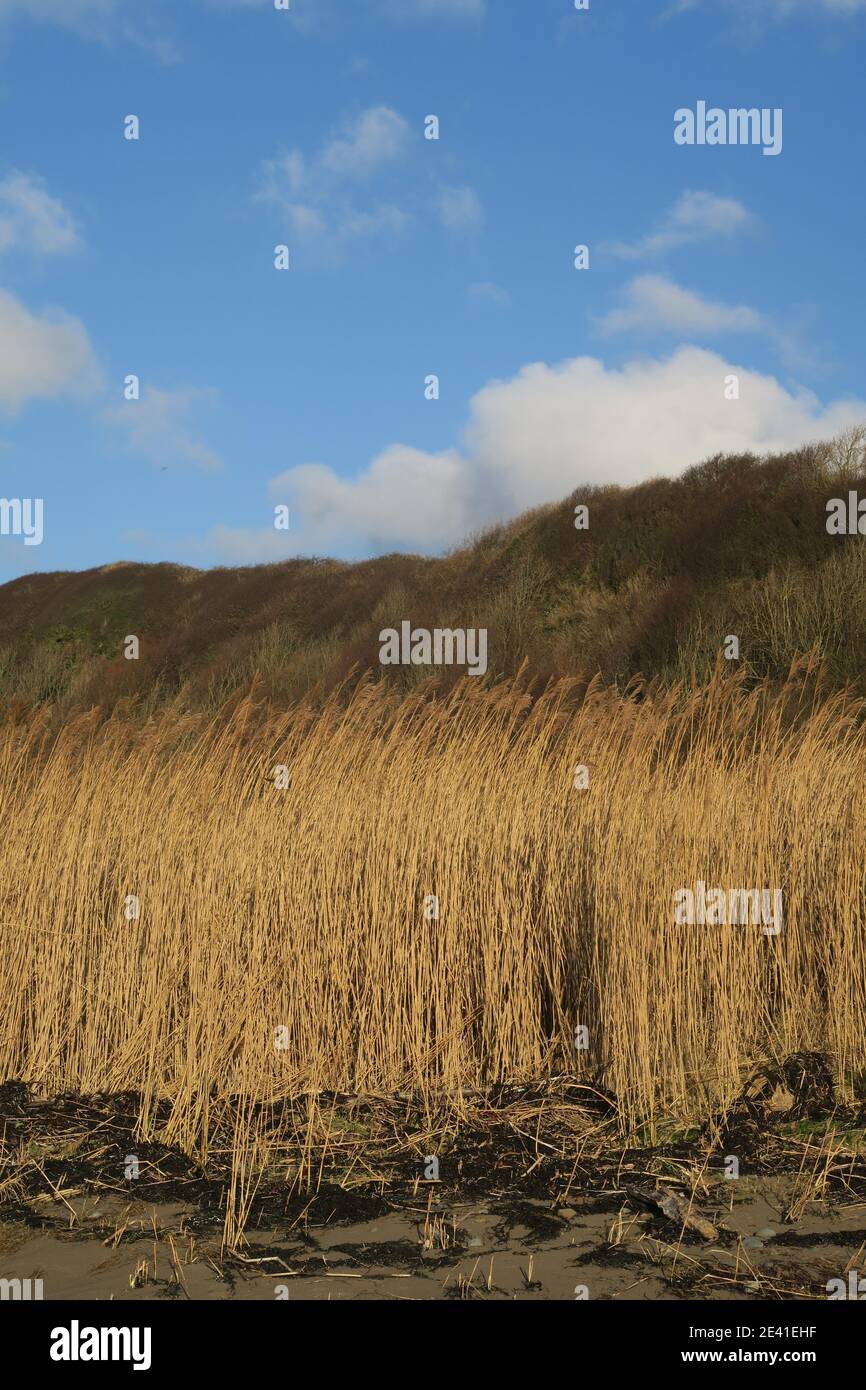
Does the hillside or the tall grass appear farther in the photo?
the hillside

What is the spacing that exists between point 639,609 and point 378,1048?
13213 millimetres

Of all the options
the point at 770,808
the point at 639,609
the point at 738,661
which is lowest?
the point at 770,808

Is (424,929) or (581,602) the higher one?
(581,602)

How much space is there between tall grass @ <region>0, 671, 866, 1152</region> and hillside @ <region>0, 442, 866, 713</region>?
6.54 ft

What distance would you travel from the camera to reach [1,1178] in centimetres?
409

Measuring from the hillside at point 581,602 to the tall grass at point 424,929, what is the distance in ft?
6.54

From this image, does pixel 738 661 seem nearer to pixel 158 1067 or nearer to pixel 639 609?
pixel 639 609

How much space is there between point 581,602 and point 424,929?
50.1ft

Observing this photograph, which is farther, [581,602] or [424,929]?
[581,602]

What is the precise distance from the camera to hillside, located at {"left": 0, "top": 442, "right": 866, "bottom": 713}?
1422 cm

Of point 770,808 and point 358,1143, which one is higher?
point 770,808

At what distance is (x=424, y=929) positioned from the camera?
16.8ft

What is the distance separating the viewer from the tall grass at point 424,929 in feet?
15.5
